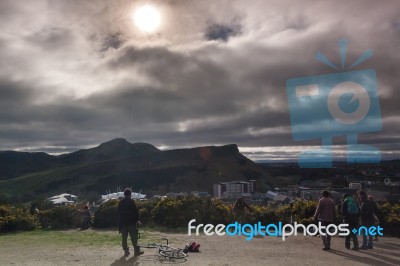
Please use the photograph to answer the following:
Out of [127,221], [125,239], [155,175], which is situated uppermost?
[155,175]

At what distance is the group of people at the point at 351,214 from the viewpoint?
1040 centimetres

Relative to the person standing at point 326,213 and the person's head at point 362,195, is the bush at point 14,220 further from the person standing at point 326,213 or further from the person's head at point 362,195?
the person's head at point 362,195

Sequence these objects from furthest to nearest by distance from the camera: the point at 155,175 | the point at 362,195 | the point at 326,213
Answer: the point at 155,175 → the point at 362,195 → the point at 326,213

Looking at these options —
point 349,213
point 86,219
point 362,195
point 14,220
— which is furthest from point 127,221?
point 14,220

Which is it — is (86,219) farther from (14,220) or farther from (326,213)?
(326,213)

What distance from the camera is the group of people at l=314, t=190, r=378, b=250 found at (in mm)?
10398

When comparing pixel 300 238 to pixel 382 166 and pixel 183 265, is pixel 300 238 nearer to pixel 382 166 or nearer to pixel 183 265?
pixel 183 265

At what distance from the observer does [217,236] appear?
42.6ft

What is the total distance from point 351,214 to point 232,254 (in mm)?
3452

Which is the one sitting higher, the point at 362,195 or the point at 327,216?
the point at 362,195

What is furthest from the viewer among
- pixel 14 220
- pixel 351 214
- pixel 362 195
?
pixel 14 220

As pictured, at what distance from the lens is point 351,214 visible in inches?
418

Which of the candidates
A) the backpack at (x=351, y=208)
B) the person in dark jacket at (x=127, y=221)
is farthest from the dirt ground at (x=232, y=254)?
the backpack at (x=351, y=208)

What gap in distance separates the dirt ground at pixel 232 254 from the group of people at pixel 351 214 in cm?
29
